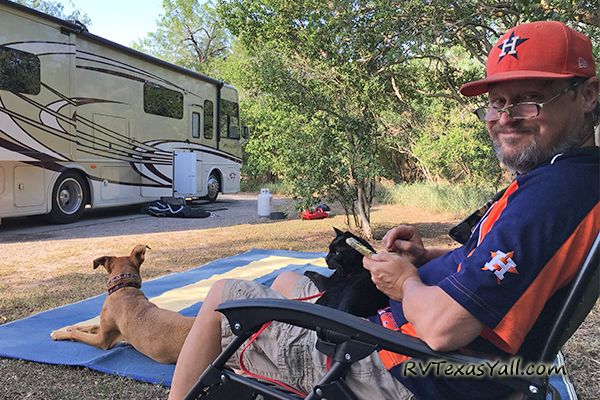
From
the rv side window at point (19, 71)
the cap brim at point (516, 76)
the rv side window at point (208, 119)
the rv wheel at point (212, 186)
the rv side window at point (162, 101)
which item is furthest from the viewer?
the rv wheel at point (212, 186)

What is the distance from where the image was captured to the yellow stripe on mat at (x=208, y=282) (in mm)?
3930

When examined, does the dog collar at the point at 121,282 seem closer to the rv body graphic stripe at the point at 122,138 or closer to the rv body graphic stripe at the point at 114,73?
the rv body graphic stripe at the point at 122,138

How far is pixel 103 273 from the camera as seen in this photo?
195 inches

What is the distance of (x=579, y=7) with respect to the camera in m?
5.07

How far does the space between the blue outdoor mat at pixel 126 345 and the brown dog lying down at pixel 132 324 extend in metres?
0.06

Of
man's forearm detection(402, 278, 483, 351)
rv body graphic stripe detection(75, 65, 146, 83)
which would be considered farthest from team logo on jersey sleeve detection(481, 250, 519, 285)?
rv body graphic stripe detection(75, 65, 146, 83)

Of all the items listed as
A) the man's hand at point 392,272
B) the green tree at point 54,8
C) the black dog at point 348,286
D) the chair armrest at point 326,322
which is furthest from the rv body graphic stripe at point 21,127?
the green tree at point 54,8

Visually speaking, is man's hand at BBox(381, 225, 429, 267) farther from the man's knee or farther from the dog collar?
the dog collar

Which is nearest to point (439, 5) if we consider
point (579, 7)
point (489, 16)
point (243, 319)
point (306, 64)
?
point (489, 16)

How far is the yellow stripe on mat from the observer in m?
3.93

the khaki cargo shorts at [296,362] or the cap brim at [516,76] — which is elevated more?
the cap brim at [516,76]

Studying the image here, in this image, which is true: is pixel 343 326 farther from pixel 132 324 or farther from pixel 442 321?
pixel 132 324

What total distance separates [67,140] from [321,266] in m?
5.23

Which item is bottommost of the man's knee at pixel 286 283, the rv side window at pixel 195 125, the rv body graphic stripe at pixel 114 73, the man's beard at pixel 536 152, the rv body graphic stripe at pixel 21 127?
the man's knee at pixel 286 283
